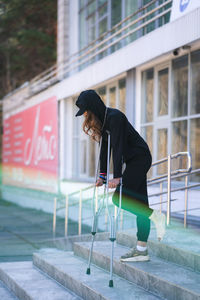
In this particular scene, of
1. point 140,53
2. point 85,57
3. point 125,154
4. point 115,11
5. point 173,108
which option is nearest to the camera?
point 125,154

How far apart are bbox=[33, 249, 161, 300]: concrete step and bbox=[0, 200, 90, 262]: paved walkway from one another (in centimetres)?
211

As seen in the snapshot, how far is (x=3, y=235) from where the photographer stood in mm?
A: 11938

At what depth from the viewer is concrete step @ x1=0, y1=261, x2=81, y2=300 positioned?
523cm

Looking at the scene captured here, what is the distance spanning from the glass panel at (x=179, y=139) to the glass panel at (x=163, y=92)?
613 mm

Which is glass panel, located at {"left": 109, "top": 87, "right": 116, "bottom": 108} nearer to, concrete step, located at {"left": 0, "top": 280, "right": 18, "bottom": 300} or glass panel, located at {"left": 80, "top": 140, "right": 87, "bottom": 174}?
glass panel, located at {"left": 80, "top": 140, "right": 87, "bottom": 174}

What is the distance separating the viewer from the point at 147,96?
40.9ft

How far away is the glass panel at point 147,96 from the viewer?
40.3 ft

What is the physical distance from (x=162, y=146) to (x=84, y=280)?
22.7ft

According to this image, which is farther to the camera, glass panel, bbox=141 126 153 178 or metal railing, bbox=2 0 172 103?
metal railing, bbox=2 0 172 103

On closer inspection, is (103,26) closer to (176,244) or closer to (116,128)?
(176,244)

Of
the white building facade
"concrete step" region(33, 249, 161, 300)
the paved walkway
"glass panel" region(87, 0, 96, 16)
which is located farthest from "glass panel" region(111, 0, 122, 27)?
"concrete step" region(33, 249, 161, 300)

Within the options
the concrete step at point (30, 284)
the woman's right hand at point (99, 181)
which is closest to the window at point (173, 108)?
the concrete step at point (30, 284)

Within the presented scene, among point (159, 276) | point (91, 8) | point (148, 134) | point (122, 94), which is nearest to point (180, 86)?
point (148, 134)

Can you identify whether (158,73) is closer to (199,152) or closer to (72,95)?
(199,152)
